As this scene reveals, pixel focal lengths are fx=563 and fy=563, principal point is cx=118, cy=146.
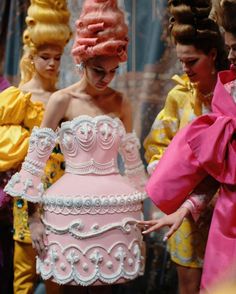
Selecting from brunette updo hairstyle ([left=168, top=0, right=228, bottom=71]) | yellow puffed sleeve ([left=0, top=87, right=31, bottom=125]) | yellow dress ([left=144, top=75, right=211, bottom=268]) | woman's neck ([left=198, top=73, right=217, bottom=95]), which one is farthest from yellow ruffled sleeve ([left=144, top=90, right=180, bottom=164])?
yellow puffed sleeve ([left=0, top=87, right=31, bottom=125])

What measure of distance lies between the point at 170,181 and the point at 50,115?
24.0 inches

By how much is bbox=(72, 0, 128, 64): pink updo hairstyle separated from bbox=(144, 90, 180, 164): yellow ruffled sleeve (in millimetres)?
271

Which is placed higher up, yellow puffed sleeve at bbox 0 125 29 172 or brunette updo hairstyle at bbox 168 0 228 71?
brunette updo hairstyle at bbox 168 0 228 71

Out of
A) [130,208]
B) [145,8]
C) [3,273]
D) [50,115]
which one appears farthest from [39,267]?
[145,8]

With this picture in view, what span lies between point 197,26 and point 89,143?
0.58m

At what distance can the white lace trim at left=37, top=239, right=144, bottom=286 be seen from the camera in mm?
1996

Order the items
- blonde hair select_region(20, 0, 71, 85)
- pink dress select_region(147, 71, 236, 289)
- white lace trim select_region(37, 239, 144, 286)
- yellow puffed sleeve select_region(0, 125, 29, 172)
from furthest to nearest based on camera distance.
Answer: blonde hair select_region(20, 0, 71, 85), yellow puffed sleeve select_region(0, 125, 29, 172), white lace trim select_region(37, 239, 144, 286), pink dress select_region(147, 71, 236, 289)

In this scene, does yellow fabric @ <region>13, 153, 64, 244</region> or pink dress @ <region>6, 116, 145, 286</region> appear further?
yellow fabric @ <region>13, 153, 64, 244</region>

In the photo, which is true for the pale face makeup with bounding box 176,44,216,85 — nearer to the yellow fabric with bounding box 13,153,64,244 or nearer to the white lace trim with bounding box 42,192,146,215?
the white lace trim with bounding box 42,192,146,215

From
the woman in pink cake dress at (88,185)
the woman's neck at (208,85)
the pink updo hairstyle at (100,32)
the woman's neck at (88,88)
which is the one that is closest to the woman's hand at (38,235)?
the woman in pink cake dress at (88,185)

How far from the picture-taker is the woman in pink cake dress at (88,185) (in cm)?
201

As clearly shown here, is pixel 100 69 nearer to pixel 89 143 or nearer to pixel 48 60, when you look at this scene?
pixel 89 143

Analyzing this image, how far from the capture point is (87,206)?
2.01 metres

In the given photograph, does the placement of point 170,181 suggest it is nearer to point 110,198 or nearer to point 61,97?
point 110,198
